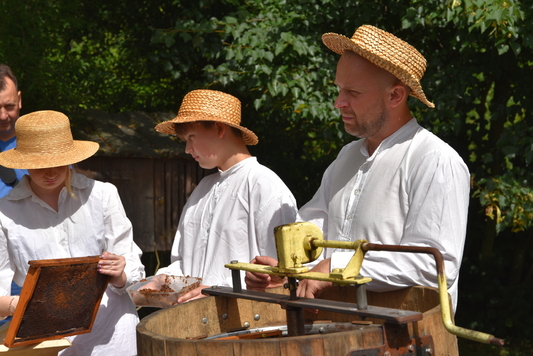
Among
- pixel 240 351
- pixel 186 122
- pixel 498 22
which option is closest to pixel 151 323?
pixel 240 351

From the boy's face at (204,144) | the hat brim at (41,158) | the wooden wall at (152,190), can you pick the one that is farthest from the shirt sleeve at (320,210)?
the wooden wall at (152,190)

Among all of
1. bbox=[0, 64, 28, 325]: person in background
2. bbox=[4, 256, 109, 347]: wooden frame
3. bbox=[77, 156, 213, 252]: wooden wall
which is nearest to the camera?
bbox=[4, 256, 109, 347]: wooden frame

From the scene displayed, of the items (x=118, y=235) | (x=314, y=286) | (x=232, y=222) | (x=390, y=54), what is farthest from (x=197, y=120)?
(x=314, y=286)

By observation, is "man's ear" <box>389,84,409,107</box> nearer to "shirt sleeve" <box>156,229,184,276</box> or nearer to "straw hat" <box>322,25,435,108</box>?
"straw hat" <box>322,25,435,108</box>

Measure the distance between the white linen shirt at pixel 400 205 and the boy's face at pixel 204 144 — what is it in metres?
0.66

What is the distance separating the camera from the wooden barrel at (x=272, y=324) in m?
1.64

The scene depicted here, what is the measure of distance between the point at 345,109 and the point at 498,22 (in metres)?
2.53

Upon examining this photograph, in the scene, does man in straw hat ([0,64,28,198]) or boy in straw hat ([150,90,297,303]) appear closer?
boy in straw hat ([150,90,297,303])

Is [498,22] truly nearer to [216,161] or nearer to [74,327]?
[216,161]

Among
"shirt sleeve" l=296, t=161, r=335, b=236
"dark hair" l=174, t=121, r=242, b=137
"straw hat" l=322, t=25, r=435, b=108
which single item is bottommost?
"shirt sleeve" l=296, t=161, r=335, b=236

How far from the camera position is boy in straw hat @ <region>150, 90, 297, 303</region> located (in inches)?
123

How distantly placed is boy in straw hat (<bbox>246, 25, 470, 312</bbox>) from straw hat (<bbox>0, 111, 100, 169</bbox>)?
3.52ft

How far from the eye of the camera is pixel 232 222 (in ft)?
10.4

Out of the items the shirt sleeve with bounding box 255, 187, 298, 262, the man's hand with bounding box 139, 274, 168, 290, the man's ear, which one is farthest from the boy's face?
the man's ear
